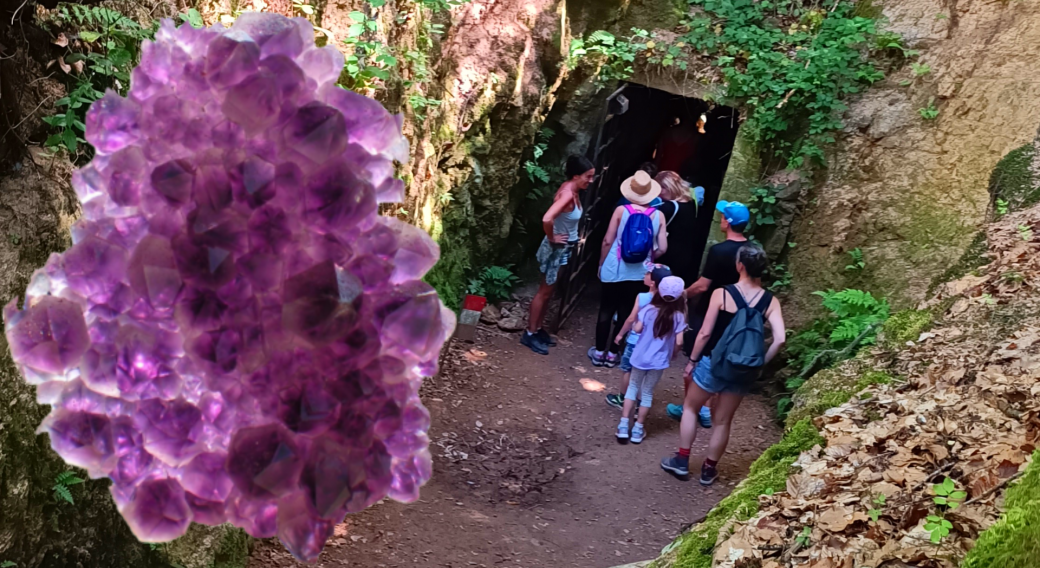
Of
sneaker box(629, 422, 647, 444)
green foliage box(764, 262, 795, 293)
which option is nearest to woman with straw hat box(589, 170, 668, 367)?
sneaker box(629, 422, 647, 444)

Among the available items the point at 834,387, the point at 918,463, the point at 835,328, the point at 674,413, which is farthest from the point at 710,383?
the point at 918,463

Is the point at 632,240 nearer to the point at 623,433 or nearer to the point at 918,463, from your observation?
the point at 623,433

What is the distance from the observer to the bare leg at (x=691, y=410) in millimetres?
5269

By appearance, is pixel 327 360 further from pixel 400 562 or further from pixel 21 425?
pixel 400 562

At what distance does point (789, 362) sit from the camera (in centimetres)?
704

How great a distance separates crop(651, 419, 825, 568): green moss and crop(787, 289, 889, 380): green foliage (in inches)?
118

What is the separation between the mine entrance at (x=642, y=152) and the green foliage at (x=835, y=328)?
1.43 m

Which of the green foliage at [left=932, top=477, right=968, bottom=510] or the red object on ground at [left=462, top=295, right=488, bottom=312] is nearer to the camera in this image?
the green foliage at [left=932, top=477, right=968, bottom=510]

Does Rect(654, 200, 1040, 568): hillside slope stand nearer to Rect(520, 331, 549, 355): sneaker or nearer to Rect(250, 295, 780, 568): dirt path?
Rect(250, 295, 780, 568): dirt path

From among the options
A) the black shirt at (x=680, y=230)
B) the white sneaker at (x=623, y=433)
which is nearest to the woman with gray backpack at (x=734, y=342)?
the white sneaker at (x=623, y=433)

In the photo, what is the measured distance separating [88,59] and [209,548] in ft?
8.14

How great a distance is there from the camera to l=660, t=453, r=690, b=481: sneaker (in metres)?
5.61

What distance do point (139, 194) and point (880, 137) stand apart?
300 inches

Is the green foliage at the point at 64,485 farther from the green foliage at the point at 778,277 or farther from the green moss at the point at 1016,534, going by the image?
the green foliage at the point at 778,277
